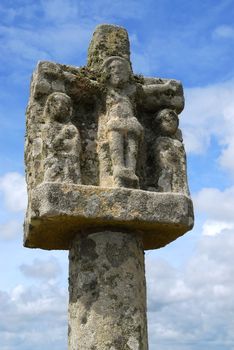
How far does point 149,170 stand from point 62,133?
118 centimetres

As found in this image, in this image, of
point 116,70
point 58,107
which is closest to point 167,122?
point 116,70

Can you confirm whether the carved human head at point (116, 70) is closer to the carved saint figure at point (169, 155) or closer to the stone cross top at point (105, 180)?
the stone cross top at point (105, 180)

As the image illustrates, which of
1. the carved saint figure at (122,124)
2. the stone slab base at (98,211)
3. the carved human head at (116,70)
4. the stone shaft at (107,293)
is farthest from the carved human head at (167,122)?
the stone shaft at (107,293)

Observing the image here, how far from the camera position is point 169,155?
660cm

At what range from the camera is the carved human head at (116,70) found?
6.72 meters

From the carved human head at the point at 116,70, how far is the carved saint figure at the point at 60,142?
1.99 feet

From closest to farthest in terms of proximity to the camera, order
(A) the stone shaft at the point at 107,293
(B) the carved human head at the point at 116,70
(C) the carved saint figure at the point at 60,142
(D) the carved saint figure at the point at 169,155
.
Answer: (A) the stone shaft at the point at 107,293 → (C) the carved saint figure at the point at 60,142 → (D) the carved saint figure at the point at 169,155 → (B) the carved human head at the point at 116,70

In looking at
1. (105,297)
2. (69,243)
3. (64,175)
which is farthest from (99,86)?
(105,297)

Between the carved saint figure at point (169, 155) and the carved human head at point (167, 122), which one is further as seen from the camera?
the carved human head at point (167, 122)

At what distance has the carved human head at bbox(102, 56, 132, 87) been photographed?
22.1 ft

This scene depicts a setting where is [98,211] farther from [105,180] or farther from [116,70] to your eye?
[116,70]

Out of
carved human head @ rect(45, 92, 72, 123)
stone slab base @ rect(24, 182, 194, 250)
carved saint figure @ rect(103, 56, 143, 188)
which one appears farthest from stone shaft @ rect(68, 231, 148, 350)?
carved human head @ rect(45, 92, 72, 123)

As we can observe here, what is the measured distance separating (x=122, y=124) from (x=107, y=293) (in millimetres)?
1880

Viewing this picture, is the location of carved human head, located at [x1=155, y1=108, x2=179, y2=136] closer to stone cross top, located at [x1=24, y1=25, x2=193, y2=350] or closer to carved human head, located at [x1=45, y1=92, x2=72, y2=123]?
stone cross top, located at [x1=24, y1=25, x2=193, y2=350]
